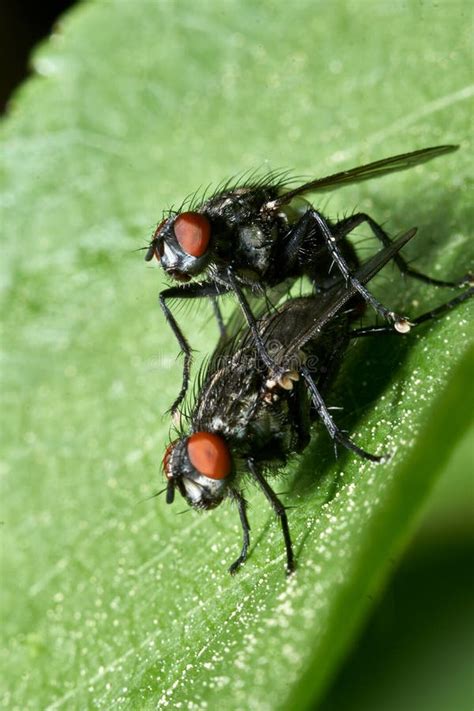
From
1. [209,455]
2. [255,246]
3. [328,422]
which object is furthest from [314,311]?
[209,455]

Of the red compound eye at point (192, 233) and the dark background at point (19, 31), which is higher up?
the dark background at point (19, 31)

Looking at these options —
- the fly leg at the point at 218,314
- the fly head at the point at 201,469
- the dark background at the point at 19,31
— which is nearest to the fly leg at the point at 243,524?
the fly head at the point at 201,469

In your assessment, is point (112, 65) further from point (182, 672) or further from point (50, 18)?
point (182, 672)

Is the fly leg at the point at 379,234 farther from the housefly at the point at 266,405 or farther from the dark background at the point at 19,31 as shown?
the dark background at the point at 19,31

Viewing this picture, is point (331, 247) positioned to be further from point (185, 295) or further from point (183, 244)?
point (185, 295)

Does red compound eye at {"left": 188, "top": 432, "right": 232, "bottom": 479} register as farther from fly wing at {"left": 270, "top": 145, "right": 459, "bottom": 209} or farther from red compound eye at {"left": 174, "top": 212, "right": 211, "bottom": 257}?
fly wing at {"left": 270, "top": 145, "right": 459, "bottom": 209}

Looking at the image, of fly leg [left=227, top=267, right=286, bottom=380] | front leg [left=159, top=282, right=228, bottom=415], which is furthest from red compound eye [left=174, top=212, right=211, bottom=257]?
front leg [left=159, top=282, right=228, bottom=415]

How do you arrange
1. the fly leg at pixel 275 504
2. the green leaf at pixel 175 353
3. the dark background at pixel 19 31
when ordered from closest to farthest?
the green leaf at pixel 175 353 < the fly leg at pixel 275 504 < the dark background at pixel 19 31

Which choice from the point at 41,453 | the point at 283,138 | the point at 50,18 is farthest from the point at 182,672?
the point at 50,18

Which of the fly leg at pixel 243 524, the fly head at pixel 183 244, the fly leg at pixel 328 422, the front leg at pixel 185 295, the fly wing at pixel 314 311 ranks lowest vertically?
the fly leg at pixel 243 524
